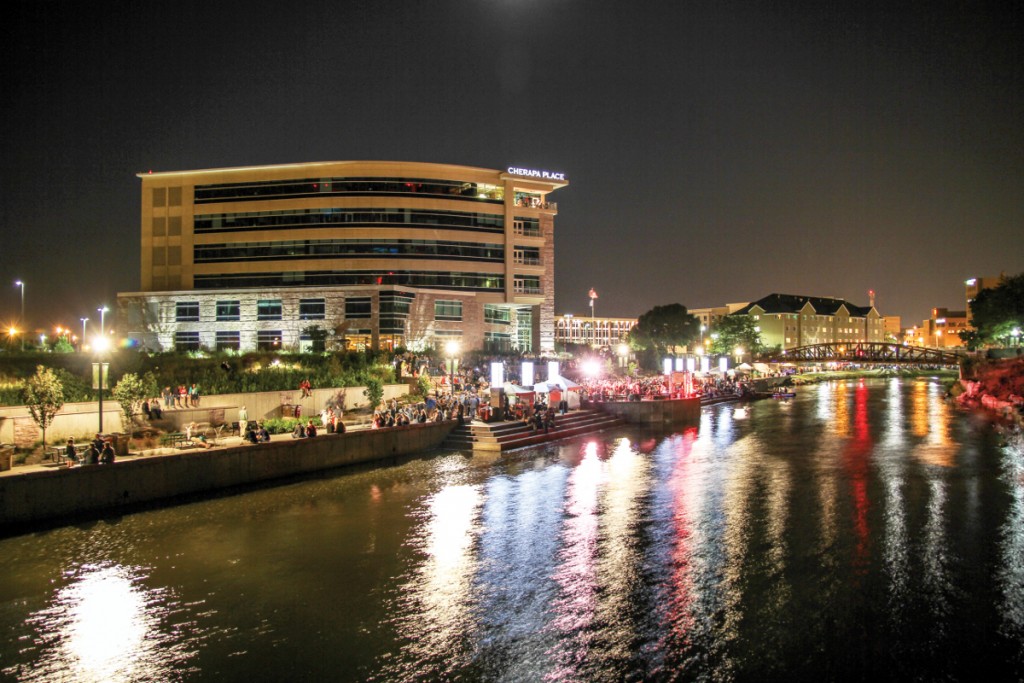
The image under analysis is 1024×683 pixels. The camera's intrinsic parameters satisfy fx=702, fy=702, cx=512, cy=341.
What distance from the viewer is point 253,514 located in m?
21.1

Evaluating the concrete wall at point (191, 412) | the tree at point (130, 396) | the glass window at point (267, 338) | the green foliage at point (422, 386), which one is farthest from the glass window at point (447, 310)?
the tree at point (130, 396)

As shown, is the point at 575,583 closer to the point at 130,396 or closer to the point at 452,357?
the point at 130,396

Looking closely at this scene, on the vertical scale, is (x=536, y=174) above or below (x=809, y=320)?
above

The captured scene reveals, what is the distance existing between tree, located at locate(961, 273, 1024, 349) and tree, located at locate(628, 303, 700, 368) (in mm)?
37297

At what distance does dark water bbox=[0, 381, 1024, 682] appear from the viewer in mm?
11234

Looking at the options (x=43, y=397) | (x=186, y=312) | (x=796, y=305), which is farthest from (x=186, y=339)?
(x=796, y=305)

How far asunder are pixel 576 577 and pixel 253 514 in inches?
432

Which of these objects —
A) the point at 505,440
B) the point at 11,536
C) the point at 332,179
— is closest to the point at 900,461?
the point at 505,440

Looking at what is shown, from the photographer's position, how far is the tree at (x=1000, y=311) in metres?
78.6

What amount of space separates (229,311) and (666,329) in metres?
67.2

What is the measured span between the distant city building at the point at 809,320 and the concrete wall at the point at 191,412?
136708mm

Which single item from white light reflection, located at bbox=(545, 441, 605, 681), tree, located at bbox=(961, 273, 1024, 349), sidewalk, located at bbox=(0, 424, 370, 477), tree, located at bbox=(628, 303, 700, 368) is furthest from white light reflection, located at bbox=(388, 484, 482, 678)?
tree, located at bbox=(628, 303, 700, 368)

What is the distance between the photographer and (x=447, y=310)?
229 feet

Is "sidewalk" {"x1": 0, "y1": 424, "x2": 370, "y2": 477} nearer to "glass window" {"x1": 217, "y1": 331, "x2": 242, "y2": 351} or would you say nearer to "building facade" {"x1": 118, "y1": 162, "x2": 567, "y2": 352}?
"building facade" {"x1": 118, "y1": 162, "x2": 567, "y2": 352}
